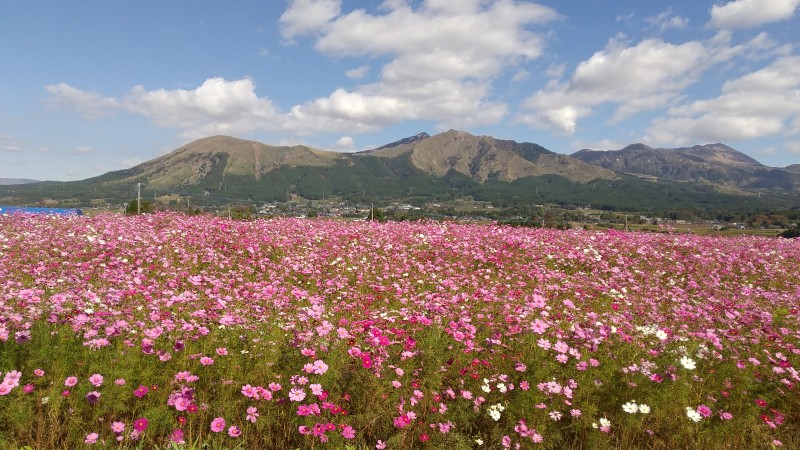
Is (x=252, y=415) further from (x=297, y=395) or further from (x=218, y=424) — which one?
(x=297, y=395)

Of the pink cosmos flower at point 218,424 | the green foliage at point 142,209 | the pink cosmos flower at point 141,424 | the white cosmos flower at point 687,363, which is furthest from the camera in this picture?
the green foliage at point 142,209

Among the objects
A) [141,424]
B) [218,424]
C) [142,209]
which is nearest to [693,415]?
[218,424]

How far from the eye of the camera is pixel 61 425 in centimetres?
417

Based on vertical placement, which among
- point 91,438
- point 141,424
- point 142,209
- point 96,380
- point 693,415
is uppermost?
point 142,209

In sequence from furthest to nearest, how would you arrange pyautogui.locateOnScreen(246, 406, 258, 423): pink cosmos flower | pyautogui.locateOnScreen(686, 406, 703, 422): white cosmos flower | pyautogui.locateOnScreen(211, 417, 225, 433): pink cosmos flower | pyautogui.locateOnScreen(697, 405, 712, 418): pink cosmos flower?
pyautogui.locateOnScreen(697, 405, 712, 418): pink cosmos flower → pyautogui.locateOnScreen(686, 406, 703, 422): white cosmos flower → pyautogui.locateOnScreen(246, 406, 258, 423): pink cosmos flower → pyautogui.locateOnScreen(211, 417, 225, 433): pink cosmos flower

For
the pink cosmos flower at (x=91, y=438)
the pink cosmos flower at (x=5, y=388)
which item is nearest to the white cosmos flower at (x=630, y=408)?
the pink cosmos flower at (x=91, y=438)

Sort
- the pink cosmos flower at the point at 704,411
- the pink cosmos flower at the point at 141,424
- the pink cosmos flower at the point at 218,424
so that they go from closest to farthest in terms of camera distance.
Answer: the pink cosmos flower at the point at 141,424 → the pink cosmos flower at the point at 218,424 → the pink cosmos flower at the point at 704,411

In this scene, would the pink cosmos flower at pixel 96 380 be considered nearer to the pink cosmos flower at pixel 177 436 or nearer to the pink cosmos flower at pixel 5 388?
the pink cosmos flower at pixel 5 388

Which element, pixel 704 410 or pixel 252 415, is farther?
pixel 704 410

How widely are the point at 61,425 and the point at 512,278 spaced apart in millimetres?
9491

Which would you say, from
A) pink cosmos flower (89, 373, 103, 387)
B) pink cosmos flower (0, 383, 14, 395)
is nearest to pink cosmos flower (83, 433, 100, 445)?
pink cosmos flower (89, 373, 103, 387)

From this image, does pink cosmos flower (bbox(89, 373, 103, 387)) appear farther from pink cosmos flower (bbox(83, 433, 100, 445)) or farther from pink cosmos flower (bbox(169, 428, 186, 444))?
pink cosmos flower (bbox(169, 428, 186, 444))

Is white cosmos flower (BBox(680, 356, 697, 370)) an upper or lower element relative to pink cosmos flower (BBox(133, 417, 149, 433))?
upper

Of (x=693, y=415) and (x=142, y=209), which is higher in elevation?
(x=142, y=209)
